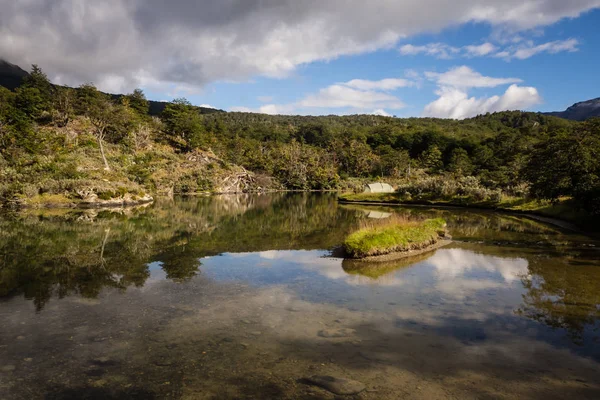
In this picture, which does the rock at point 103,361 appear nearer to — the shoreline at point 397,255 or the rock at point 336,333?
the rock at point 336,333

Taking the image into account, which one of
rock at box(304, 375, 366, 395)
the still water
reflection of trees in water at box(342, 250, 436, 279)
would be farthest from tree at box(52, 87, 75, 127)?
rock at box(304, 375, 366, 395)

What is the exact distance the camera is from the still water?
27.1 ft

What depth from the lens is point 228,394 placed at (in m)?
7.70

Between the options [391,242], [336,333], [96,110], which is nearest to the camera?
[336,333]

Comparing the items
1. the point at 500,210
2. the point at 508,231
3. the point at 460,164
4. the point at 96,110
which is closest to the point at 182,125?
the point at 96,110

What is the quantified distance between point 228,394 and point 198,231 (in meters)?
25.4

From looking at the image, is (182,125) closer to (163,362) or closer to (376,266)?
(376,266)

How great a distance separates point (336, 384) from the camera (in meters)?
8.19

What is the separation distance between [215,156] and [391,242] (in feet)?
312

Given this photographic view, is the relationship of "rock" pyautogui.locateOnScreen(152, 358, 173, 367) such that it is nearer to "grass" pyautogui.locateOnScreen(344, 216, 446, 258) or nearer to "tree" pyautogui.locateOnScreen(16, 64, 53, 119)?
"grass" pyautogui.locateOnScreen(344, 216, 446, 258)

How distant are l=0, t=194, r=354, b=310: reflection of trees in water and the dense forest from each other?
19821 mm

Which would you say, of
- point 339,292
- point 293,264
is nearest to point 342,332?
point 339,292

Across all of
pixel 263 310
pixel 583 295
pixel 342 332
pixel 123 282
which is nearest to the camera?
pixel 342 332

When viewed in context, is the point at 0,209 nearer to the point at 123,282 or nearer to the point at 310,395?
the point at 123,282
